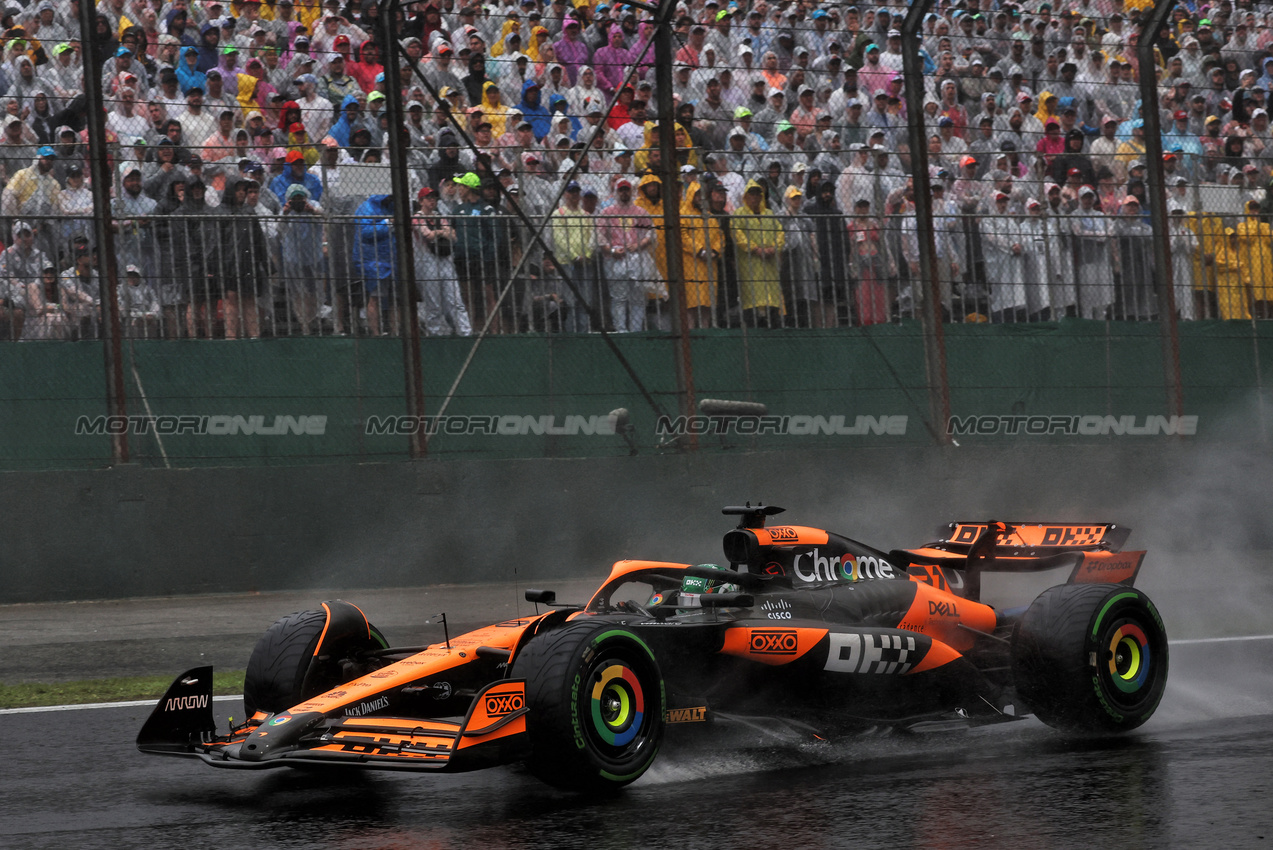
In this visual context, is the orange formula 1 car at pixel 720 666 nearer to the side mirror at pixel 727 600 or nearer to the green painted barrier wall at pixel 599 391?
the side mirror at pixel 727 600

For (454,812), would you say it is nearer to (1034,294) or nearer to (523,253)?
(523,253)

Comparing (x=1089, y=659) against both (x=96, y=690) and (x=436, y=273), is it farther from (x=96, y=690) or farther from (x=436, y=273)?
(x=436, y=273)

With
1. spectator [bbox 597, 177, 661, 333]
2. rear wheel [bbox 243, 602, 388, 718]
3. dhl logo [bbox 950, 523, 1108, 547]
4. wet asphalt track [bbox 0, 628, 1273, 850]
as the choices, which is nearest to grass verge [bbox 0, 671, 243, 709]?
wet asphalt track [bbox 0, 628, 1273, 850]

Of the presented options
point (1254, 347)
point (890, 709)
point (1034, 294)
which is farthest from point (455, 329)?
point (1254, 347)

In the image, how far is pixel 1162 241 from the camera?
519 inches

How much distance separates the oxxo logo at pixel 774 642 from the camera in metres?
5.61

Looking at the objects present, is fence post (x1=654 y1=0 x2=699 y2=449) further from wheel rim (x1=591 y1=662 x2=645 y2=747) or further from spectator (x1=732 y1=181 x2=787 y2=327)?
wheel rim (x1=591 y1=662 x2=645 y2=747)

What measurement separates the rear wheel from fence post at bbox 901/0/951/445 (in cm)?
749

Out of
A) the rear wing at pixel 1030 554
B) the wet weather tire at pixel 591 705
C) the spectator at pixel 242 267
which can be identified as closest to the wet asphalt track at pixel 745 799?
the wet weather tire at pixel 591 705

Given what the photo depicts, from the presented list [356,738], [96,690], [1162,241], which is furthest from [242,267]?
[1162,241]

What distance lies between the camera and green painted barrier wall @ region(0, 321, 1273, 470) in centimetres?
1050

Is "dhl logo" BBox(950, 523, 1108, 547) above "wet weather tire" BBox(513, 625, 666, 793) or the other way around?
above

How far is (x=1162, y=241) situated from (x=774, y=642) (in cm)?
893

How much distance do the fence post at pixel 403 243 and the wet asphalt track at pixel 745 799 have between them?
495 cm
